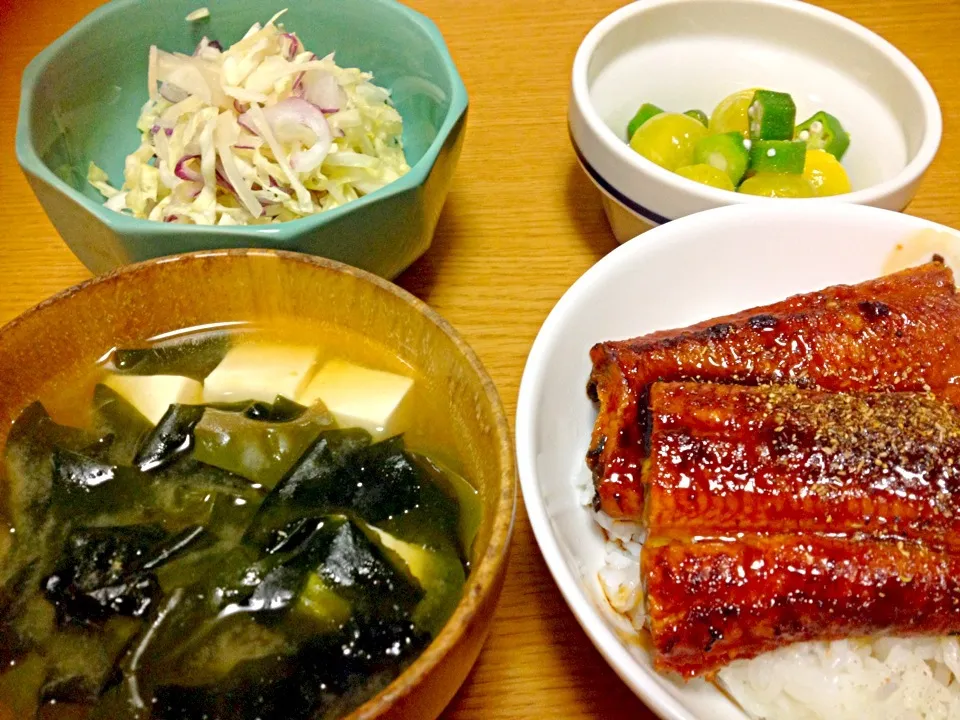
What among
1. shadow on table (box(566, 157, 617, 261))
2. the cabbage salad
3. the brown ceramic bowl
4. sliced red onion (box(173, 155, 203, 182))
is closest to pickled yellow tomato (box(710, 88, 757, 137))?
shadow on table (box(566, 157, 617, 261))

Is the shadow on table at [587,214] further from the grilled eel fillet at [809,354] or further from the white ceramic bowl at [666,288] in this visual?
the grilled eel fillet at [809,354]

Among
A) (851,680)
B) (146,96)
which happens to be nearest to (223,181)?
(146,96)

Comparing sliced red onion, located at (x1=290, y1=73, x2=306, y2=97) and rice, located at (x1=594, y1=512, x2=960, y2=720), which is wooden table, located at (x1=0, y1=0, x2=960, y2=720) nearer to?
rice, located at (x1=594, y1=512, x2=960, y2=720)

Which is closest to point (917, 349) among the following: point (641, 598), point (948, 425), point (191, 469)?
point (948, 425)

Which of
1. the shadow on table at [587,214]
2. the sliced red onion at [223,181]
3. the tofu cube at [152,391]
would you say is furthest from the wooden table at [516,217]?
the tofu cube at [152,391]

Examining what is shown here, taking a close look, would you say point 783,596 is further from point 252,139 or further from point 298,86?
point 298,86

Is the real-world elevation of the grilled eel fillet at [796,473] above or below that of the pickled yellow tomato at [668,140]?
below
